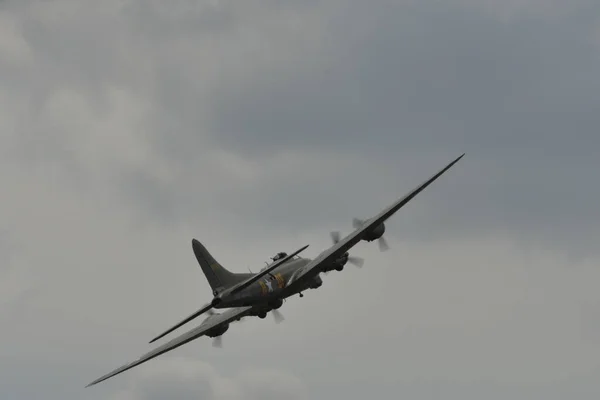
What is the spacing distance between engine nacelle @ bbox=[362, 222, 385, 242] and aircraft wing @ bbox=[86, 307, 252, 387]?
41.9ft

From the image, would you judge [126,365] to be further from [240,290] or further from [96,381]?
[240,290]

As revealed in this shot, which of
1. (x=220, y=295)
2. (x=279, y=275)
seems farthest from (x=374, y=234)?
(x=220, y=295)

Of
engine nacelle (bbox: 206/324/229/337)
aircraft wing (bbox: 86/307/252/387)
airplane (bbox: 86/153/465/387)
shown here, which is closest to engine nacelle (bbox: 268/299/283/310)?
airplane (bbox: 86/153/465/387)

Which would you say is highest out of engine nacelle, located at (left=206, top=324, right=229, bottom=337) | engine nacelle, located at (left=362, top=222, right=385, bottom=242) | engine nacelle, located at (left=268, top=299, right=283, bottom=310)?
engine nacelle, located at (left=206, top=324, right=229, bottom=337)

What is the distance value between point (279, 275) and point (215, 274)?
5.58 metres

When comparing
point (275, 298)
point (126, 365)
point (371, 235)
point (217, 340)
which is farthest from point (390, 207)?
point (126, 365)

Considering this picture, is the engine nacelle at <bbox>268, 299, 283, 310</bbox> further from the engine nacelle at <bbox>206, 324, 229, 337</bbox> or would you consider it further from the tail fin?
the engine nacelle at <bbox>206, 324, 229, 337</bbox>

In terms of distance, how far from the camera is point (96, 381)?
434ft

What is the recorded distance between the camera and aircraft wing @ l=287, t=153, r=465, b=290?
12369 centimetres

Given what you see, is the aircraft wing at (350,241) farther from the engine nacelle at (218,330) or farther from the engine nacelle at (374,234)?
the engine nacelle at (218,330)

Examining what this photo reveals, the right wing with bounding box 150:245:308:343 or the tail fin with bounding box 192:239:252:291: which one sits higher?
the tail fin with bounding box 192:239:252:291

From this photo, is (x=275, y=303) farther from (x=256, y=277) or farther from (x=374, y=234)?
(x=374, y=234)

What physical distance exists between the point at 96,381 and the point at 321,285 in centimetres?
2310

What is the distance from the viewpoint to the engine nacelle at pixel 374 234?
126000 mm
